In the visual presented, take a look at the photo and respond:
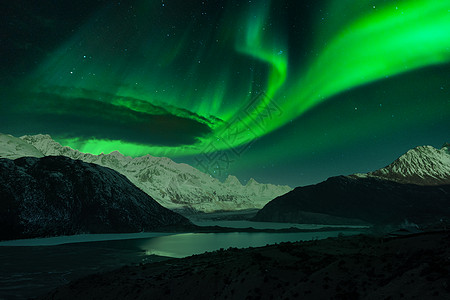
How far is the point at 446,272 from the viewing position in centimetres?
2161

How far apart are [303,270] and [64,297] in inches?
1509

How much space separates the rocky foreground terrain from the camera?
75.9ft

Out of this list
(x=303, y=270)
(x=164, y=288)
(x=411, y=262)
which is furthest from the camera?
(x=164, y=288)

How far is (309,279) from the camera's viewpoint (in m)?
30.9

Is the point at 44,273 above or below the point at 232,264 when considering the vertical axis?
below

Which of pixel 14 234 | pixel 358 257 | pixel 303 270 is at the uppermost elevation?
pixel 358 257

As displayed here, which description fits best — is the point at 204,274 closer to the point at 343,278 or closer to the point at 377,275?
the point at 343,278

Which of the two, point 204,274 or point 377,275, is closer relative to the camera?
point 377,275

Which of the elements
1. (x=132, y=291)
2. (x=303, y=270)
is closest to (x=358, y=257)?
(x=303, y=270)

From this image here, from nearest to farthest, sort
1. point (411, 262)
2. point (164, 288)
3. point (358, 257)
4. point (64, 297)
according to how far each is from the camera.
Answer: point (411, 262), point (358, 257), point (164, 288), point (64, 297)

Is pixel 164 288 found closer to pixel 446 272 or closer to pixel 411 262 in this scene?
pixel 411 262

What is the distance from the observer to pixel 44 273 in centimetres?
8012

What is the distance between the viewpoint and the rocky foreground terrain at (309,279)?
2312 centimetres

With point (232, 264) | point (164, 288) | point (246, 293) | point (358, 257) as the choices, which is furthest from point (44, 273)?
point (358, 257)
